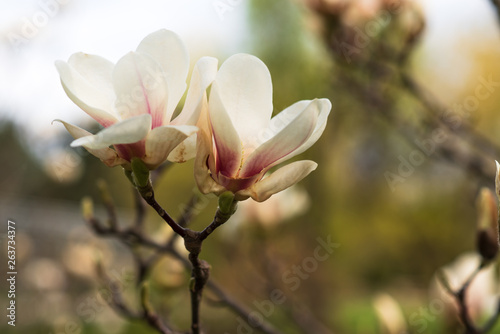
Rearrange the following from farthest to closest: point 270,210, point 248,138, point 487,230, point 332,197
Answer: point 332,197, point 270,210, point 487,230, point 248,138

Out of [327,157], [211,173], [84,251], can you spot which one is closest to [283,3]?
[327,157]

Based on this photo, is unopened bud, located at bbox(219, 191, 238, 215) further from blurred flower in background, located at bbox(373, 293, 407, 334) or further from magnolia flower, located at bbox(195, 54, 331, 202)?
blurred flower in background, located at bbox(373, 293, 407, 334)

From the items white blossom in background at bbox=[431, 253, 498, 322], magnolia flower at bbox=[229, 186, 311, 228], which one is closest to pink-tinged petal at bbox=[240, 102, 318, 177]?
white blossom in background at bbox=[431, 253, 498, 322]

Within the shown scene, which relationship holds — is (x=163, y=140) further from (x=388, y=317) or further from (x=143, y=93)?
(x=388, y=317)

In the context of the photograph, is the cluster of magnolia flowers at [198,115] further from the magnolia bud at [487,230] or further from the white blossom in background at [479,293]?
the white blossom in background at [479,293]

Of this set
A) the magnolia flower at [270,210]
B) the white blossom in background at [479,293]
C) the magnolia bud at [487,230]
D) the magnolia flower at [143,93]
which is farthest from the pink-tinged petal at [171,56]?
the magnolia flower at [270,210]

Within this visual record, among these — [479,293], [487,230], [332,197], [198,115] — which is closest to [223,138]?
[198,115]

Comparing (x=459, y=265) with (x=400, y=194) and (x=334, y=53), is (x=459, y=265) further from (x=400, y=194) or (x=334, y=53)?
(x=400, y=194)

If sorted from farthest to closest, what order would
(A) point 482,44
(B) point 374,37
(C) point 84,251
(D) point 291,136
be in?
1. (A) point 482,44
2. (C) point 84,251
3. (B) point 374,37
4. (D) point 291,136
